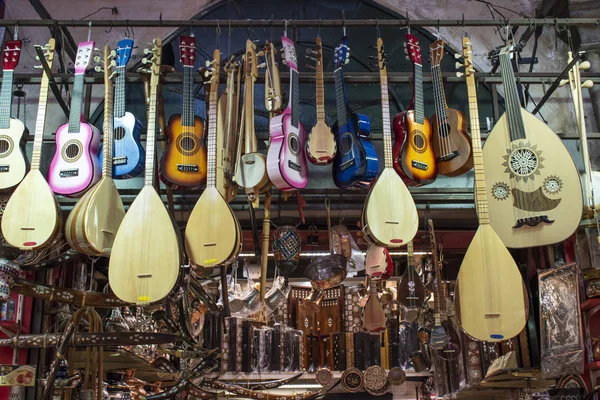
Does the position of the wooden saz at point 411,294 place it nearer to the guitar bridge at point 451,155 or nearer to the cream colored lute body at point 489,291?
the guitar bridge at point 451,155

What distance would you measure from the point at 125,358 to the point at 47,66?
114 inches

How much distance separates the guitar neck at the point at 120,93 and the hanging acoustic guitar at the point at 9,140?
0.60 metres

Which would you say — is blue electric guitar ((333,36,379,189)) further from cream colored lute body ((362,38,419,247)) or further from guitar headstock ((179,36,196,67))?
guitar headstock ((179,36,196,67))

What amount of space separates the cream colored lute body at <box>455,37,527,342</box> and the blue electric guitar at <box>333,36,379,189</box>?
31.7 inches

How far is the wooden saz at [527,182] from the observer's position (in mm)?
3932

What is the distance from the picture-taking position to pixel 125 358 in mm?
6152

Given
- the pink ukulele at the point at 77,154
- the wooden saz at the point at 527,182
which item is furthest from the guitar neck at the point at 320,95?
the pink ukulele at the point at 77,154

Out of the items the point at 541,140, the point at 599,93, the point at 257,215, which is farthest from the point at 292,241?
the point at 599,93

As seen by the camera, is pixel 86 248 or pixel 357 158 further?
pixel 357 158

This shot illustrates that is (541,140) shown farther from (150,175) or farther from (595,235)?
(150,175)

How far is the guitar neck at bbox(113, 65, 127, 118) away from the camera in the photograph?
4.41m

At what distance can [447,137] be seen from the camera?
4312 millimetres

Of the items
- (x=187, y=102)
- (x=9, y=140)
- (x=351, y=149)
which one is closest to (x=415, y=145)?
(x=351, y=149)

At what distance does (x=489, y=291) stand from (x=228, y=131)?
1911 millimetres
